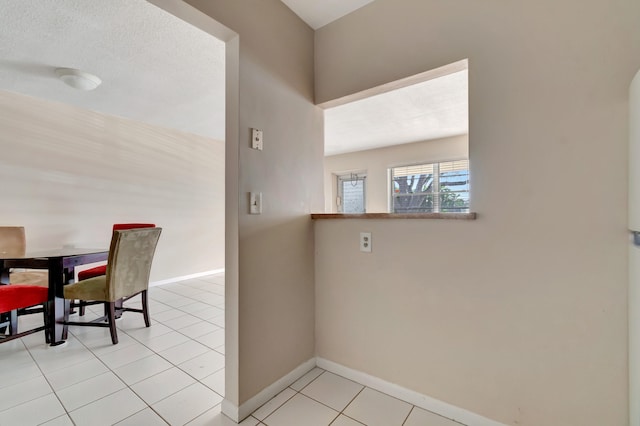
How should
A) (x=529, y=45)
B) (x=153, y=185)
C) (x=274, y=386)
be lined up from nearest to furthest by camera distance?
(x=529, y=45) < (x=274, y=386) < (x=153, y=185)

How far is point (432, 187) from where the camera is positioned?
5117mm

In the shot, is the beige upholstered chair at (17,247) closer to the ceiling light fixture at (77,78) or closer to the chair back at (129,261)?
the chair back at (129,261)

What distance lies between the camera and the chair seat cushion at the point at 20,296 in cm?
191

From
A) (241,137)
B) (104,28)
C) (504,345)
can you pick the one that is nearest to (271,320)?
(241,137)

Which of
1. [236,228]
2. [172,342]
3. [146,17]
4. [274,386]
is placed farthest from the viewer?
[172,342]

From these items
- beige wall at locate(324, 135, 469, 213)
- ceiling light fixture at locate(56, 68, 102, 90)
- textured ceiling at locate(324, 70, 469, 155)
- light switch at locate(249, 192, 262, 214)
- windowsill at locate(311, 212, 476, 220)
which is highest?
textured ceiling at locate(324, 70, 469, 155)

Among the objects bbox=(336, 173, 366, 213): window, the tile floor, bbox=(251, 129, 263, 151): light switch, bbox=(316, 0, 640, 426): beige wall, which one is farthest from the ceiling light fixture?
bbox=(336, 173, 366, 213): window

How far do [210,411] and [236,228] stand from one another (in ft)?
3.30

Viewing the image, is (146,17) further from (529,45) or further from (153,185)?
(153,185)

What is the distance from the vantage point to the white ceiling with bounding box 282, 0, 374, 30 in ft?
5.62

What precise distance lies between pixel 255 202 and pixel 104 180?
11.0 ft

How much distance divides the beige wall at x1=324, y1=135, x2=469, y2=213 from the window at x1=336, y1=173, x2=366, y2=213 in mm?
127

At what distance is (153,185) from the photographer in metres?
4.11

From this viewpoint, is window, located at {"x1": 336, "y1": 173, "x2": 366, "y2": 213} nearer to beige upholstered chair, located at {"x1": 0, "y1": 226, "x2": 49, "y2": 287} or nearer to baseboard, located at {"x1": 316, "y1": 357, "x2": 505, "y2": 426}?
baseboard, located at {"x1": 316, "y1": 357, "x2": 505, "y2": 426}
